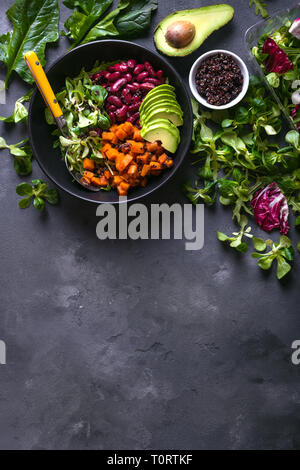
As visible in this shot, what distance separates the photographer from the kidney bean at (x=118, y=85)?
215 cm

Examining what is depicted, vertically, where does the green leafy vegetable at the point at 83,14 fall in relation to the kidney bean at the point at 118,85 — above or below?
above

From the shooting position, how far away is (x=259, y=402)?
2.29 m

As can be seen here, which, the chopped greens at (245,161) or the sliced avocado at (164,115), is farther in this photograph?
the chopped greens at (245,161)

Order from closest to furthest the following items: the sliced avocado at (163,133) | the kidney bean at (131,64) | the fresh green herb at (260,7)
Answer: the sliced avocado at (163,133)
the kidney bean at (131,64)
the fresh green herb at (260,7)

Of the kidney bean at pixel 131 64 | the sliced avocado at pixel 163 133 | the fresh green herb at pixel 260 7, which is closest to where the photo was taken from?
the sliced avocado at pixel 163 133

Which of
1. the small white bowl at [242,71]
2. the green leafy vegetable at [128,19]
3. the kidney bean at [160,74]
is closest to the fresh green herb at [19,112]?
the green leafy vegetable at [128,19]

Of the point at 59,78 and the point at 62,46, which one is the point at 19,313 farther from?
the point at 62,46

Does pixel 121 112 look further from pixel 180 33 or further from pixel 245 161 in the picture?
pixel 245 161

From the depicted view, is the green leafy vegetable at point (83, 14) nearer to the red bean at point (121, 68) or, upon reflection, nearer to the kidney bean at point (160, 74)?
the red bean at point (121, 68)

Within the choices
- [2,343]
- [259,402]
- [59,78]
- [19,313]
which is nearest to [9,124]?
[59,78]

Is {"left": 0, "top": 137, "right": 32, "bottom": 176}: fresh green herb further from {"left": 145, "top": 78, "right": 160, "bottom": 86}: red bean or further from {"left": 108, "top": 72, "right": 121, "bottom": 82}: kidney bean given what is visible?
{"left": 145, "top": 78, "right": 160, "bottom": 86}: red bean

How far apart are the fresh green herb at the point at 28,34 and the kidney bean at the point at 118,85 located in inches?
16.5

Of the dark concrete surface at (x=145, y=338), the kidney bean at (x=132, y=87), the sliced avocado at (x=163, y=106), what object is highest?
the kidney bean at (x=132, y=87)

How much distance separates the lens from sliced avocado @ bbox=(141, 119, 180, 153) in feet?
6.82
